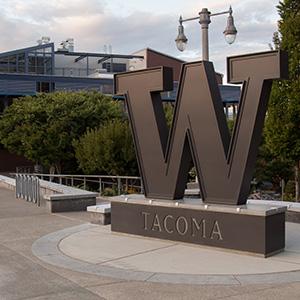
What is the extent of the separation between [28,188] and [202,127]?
8664mm

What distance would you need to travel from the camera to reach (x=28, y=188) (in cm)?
1611

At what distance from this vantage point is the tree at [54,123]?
26.4 m

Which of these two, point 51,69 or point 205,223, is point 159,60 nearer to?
point 51,69

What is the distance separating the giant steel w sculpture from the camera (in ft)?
27.3

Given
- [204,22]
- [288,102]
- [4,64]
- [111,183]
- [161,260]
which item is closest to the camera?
[161,260]

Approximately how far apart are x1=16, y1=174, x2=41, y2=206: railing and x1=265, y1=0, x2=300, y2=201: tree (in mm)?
6694

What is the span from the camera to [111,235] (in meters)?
9.94

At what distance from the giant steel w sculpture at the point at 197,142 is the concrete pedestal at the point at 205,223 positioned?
0.02 m

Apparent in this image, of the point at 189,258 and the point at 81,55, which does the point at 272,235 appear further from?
the point at 81,55

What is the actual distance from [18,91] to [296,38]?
102ft

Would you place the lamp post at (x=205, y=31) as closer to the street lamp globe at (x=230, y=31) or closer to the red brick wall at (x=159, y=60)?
the street lamp globe at (x=230, y=31)

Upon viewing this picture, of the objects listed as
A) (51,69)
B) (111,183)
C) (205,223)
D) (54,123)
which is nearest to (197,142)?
(205,223)

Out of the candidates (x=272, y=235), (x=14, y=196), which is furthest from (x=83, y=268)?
(x=14, y=196)

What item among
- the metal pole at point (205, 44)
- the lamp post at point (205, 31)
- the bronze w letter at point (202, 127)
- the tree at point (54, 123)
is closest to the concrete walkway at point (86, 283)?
the bronze w letter at point (202, 127)
